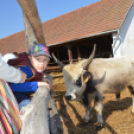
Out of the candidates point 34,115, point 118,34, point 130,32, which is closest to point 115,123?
point 34,115

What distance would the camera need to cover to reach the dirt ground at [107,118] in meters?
3.17

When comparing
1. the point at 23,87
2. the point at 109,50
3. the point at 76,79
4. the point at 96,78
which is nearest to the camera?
the point at 23,87

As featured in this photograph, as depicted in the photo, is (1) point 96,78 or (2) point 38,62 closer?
(2) point 38,62

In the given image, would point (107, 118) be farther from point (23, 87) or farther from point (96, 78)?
point (23, 87)

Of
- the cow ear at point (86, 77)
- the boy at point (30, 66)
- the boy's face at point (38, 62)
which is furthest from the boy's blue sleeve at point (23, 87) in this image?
the cow ear at point (86, 77)

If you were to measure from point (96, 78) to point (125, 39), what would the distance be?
202 inches

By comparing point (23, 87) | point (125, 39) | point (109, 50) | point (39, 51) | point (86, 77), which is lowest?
point (86, 77)

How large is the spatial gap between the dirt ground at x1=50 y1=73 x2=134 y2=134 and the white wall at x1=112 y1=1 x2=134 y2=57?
2855mm

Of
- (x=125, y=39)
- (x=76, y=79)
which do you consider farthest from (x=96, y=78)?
(x=125, y=39)

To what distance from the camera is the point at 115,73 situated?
3.65m

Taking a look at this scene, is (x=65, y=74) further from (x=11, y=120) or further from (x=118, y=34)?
(x=118, y=34)

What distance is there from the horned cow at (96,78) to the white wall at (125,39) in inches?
129

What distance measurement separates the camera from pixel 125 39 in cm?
739

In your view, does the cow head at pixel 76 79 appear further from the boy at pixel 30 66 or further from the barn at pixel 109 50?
the boy at pixel 30 66
